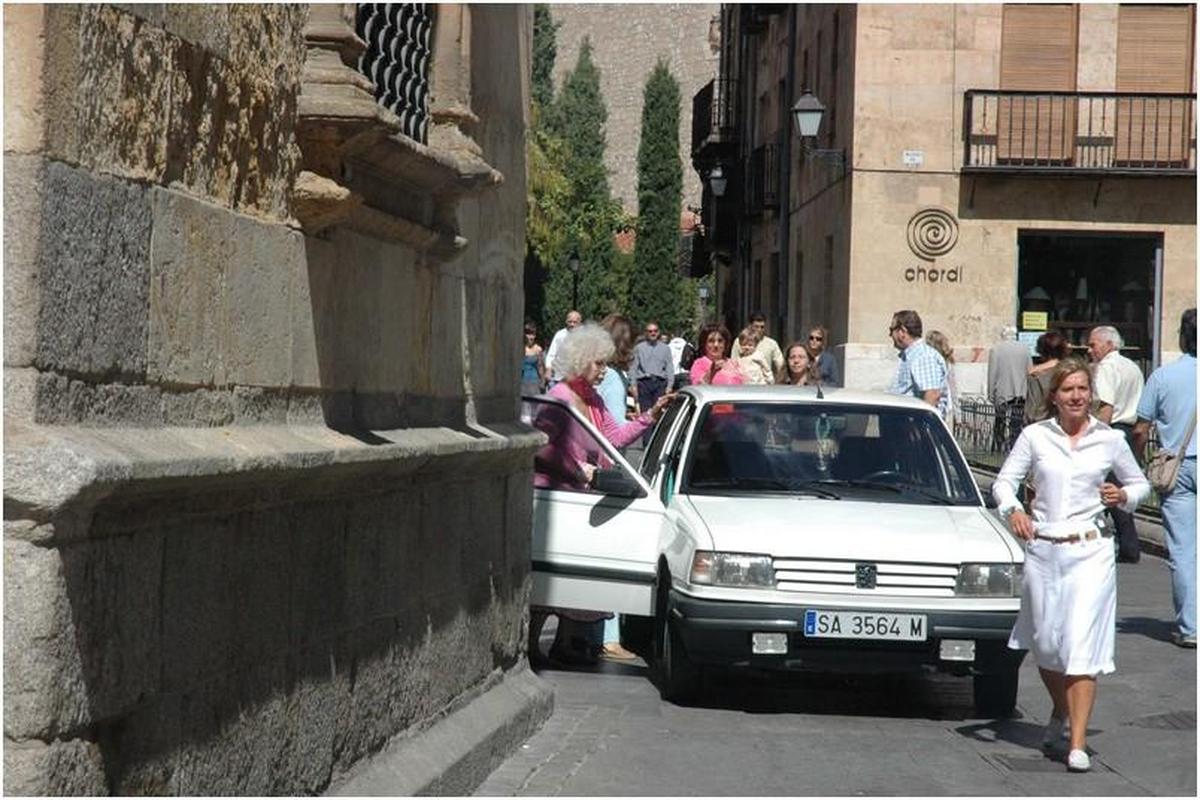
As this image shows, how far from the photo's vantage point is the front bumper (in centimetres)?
979

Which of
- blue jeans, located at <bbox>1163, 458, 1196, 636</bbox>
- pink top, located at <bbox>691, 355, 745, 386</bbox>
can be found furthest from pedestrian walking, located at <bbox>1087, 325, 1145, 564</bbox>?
pink top, located at <bbox>691, 355, 745, 386</bbox>

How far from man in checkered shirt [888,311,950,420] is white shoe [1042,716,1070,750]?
22.3ft

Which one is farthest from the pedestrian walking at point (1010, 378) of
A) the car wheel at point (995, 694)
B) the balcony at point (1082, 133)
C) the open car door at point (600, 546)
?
the car wheel at point (995, 694)

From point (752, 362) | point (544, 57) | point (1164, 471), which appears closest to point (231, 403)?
point (1164, 471)

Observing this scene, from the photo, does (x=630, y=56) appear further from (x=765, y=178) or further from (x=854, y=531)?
(x=854, y=531)

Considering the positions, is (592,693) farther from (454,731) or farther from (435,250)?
(435,250)

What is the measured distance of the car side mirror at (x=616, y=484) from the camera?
10.8 m

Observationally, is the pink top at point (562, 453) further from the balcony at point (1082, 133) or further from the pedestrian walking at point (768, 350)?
the balcony at point (1082, 133)

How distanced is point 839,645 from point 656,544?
4.35 feet

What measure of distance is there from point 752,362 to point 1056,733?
1027 cm

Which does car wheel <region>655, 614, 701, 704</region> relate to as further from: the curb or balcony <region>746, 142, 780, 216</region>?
balcony <region>746, 142, 780, 216</region>

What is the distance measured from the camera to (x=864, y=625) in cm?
980

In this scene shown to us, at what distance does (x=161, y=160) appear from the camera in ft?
15.7

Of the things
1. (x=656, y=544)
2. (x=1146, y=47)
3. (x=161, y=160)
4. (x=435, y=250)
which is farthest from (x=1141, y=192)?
(x=161, y=160)
